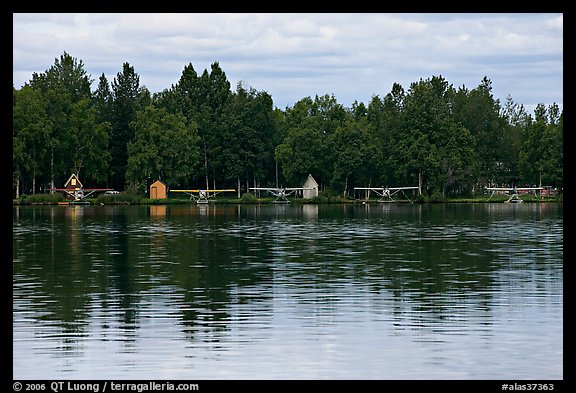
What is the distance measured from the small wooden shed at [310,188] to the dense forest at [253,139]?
1099 millimetres

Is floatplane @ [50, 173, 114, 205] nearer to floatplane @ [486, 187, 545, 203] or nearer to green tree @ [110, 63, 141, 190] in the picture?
green tree @ [110, 63, 141, 190]

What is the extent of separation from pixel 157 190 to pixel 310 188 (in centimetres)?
2262

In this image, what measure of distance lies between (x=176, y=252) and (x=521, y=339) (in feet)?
85.6

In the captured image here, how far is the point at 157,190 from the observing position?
14062 cm

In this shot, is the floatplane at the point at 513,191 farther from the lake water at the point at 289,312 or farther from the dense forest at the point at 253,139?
the lake water at the point at 289,312

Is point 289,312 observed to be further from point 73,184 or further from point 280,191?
point 280,191

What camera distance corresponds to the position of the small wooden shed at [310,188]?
146m

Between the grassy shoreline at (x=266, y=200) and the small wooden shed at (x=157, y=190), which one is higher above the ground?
the small wooden shed at (x=157, y=190)

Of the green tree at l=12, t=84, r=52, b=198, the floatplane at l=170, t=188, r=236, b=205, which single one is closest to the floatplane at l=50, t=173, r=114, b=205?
the green tree at l=12, t=84, r=52, b=198

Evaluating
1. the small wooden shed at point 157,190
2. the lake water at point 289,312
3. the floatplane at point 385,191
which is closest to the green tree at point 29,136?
the small wooden shed at point 157,190

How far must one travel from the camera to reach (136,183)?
14088 cm

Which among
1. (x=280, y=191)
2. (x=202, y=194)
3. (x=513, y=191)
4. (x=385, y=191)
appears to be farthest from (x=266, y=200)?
(x=513, y=191)
